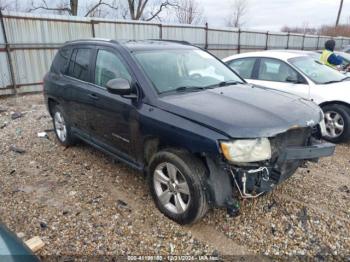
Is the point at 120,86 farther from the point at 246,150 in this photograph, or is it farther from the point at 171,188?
the point at 246,150

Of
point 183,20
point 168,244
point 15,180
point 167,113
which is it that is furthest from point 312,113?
point 183,20

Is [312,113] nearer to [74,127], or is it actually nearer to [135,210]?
[135,210]

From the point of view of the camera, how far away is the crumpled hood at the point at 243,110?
98.5 inches

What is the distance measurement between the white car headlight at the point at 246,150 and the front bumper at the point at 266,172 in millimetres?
94

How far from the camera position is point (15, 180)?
4.00 metres

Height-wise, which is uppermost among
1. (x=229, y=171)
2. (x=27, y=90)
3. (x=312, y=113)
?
(x=312, y=113)

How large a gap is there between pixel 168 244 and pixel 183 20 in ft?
98.9

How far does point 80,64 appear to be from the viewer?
425cm

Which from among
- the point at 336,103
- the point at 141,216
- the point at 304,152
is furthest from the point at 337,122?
the point at 141,216

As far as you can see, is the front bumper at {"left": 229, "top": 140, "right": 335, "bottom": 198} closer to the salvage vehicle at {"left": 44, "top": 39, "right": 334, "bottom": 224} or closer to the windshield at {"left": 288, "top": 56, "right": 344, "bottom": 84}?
the salvage vehicle at {"left": 44, "top": 39, "right": 334, "bottom": 224}

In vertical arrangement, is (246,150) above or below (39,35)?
below

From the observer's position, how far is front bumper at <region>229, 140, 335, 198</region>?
2562 mm

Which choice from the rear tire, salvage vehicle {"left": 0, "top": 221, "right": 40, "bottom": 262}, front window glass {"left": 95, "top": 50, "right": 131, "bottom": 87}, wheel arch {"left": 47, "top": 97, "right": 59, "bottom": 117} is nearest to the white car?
front window glass {"left": 95, "top": 50, "right": 131, "bottom": 87}

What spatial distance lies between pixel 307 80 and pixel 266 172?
11.8ft
